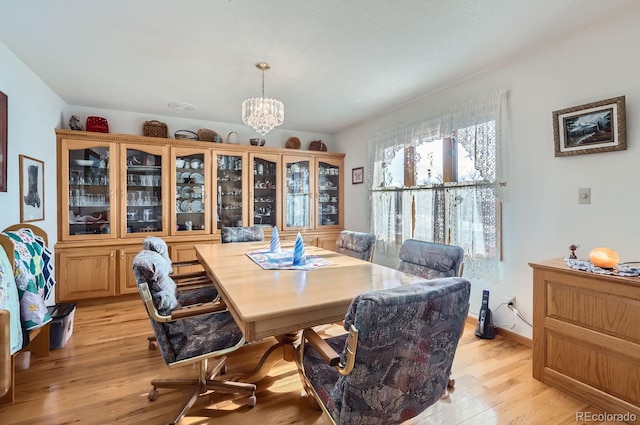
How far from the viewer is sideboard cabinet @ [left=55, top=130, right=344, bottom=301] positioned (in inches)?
131

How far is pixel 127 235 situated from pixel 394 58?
3.47 meters

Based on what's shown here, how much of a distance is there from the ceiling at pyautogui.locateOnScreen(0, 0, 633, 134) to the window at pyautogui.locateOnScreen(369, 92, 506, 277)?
45cm

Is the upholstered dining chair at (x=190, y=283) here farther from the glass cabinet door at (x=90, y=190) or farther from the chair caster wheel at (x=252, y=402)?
the glass cabinet door at (x=90, y=190)

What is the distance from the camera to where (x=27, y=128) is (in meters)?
2.54

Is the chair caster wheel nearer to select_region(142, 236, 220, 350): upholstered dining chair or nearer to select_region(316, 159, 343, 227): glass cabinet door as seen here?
select_region(142, 236, 220, 350): upholstered dining chair

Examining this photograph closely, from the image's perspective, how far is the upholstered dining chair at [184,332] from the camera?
144cm

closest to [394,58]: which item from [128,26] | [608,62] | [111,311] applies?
[608,62]

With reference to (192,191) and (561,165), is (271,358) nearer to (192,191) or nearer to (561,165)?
(561,165)

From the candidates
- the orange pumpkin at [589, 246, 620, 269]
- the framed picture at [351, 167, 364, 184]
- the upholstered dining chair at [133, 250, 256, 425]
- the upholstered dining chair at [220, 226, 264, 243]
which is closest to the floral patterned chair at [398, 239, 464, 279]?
the orange pumpkin at [589, 246, 620, 269]

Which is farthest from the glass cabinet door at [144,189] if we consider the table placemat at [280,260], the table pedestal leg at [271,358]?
the table pedestal leg at [271,358]

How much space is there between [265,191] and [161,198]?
54.4 inches

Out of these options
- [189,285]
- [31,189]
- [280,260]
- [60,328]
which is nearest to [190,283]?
[189,285]

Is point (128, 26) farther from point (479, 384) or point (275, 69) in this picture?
point (479, 384)

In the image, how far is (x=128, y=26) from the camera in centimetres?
196
